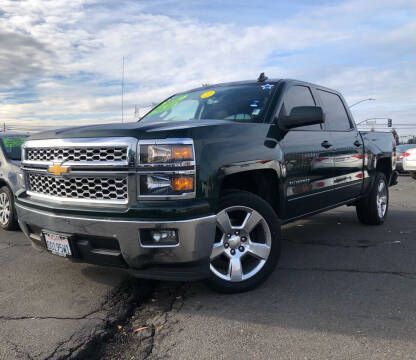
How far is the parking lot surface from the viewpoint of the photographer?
2.56 metres

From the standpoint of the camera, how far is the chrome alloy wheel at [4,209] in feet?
19.7

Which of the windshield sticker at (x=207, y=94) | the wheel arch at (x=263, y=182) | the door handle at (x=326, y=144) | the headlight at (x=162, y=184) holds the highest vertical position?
the windshield sticker at (x=207, y=94)

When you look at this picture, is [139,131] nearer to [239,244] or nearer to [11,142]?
[239,244]

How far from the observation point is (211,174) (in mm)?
3096

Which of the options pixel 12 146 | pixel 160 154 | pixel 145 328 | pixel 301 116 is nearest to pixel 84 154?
pixel 160 154

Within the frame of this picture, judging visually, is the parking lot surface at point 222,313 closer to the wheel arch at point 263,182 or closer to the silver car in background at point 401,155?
the wheel arch at point 263,182

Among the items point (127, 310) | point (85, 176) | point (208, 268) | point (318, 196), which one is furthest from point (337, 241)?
point (85, 176)

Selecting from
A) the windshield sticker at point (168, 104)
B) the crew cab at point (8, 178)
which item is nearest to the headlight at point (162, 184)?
the windshield sticker at point (168, 104)

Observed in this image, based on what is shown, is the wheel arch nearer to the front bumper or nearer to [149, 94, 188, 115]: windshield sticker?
the front bumper

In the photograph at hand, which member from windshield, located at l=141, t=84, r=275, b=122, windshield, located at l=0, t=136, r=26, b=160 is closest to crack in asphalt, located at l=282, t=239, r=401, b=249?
windshield, located at l=141, t=84, r=275, b=122

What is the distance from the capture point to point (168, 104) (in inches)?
203

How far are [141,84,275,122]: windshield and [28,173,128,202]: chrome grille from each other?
4.91 ft

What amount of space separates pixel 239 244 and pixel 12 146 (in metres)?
4.34

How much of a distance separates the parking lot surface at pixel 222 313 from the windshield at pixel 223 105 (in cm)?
158
